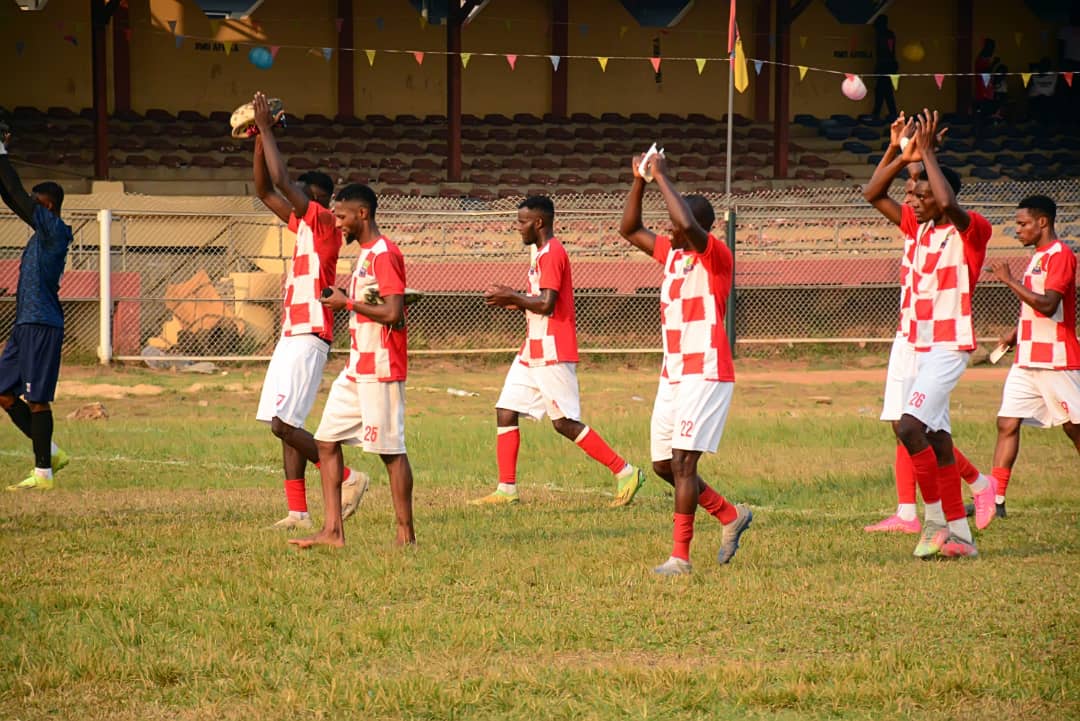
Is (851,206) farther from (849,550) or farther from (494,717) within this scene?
(494,717)

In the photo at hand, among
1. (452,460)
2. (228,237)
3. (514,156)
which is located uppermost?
(514,156)

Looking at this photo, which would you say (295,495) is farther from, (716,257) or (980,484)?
(980,484)

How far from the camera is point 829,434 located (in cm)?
1307

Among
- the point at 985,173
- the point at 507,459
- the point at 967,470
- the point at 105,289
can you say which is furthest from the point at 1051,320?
the point at 985,173

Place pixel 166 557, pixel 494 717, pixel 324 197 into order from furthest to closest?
pixel 324 197 → pixel 166 557 → pixel 494 717

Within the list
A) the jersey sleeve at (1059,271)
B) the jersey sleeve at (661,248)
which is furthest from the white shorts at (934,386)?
the jersey sleeve at (661,248)

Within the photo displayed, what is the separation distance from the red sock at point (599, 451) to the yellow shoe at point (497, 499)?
2.00 ft

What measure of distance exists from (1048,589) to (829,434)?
6.41 metres

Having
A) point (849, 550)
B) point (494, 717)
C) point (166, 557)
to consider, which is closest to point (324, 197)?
point (166, 557)

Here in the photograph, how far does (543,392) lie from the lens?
986 cm

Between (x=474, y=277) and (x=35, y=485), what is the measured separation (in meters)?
10.9

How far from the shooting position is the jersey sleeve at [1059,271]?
8719 millimetres

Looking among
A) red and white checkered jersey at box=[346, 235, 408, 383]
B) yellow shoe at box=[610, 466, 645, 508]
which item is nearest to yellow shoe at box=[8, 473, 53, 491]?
red and white checkered jersey at box=[346, 235, 408, 383]

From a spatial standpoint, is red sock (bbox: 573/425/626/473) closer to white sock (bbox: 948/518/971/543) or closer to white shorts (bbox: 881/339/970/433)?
white shorts (bbox: 881/339/970/433)
